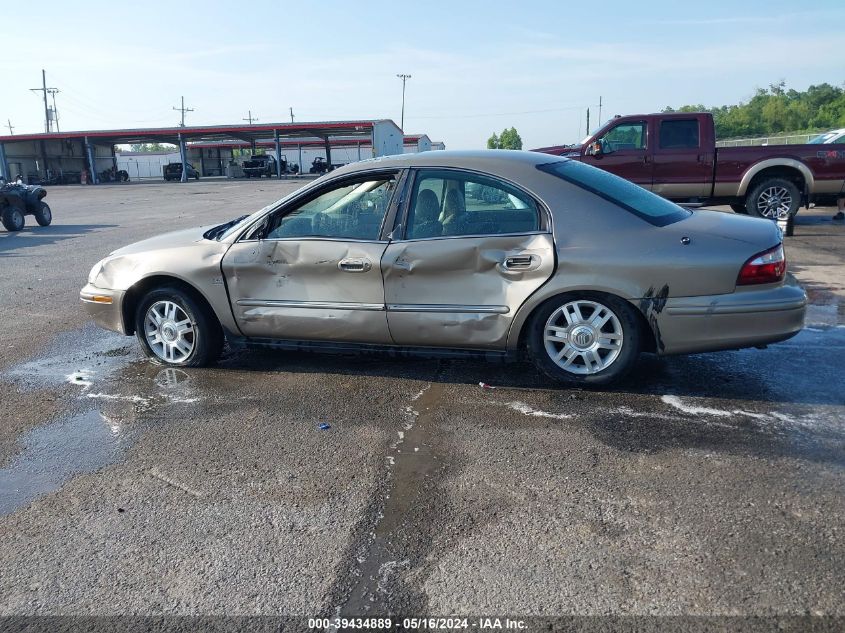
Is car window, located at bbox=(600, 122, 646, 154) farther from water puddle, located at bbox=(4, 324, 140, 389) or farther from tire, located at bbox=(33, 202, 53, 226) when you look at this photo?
tire, located at bbox=(33, 202, 53, 226)

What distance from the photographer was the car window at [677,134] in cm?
1295

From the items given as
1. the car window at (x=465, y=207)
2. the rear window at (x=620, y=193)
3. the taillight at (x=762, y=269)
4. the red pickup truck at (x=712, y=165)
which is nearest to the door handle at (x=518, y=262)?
the car window at (x=465, y=207)

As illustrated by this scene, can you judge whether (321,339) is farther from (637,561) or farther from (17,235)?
(17,235)

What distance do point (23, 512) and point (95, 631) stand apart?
122cm

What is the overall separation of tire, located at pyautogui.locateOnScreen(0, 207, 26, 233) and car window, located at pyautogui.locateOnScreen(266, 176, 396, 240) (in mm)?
15219

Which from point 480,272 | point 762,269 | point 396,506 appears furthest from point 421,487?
point 762,269

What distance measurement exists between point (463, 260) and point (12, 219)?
16579 millimetres

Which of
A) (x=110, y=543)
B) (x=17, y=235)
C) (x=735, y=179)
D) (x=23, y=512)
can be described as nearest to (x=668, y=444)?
(x=110, y=543)

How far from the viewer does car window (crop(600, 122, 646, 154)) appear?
43.1ft

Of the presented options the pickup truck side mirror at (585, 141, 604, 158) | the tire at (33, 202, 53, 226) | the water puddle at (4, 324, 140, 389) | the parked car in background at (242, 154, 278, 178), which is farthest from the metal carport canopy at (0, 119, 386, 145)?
the water puddle at (4, 324, 140, 389)

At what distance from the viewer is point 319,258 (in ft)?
16.6

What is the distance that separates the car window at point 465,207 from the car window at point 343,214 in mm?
245

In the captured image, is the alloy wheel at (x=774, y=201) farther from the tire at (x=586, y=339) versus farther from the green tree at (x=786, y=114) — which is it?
the green tree at (x=786, y=114)

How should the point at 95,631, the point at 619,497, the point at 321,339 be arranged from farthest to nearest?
Result: the point at 321,339
the point at 619,497
the point at 95,631
